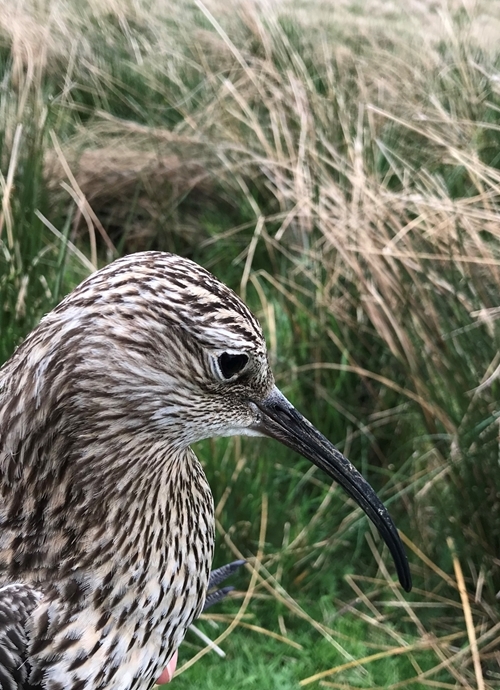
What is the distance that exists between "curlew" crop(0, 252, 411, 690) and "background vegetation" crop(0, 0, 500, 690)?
1047 millimetres

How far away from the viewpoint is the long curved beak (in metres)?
1.65

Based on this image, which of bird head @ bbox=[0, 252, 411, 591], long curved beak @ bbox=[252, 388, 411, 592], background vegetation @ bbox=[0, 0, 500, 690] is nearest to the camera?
bird head @ bbox=[0, 252, 411, 591]

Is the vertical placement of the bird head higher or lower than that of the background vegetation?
higher

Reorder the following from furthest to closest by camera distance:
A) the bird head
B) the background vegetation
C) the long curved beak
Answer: the background vegetation < the long curved beak < the bird head

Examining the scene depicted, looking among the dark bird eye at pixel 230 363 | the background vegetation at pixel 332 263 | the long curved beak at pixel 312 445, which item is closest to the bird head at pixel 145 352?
the dark bird eye at pixel 230 363

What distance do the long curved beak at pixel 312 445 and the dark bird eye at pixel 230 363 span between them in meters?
0.14

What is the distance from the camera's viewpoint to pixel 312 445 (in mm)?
1710

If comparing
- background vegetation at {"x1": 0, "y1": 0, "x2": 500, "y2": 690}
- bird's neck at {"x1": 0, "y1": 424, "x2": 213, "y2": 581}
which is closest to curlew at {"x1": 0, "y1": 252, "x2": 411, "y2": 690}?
bird's neck at {"x1": 0, "y1": 424, "x2": 213, "y2": 581}

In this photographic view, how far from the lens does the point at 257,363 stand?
1516 mm

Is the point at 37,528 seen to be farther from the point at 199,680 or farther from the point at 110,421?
Answer: the point at 199,680

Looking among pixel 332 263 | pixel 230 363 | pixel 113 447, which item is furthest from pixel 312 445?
pixel 332 263

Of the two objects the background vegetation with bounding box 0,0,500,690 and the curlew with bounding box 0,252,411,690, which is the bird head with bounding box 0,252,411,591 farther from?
the background vegetation with bounding box 0,0,500,690

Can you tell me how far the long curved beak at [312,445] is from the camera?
1.65 metres

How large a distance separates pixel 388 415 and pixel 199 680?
1.21 meters
